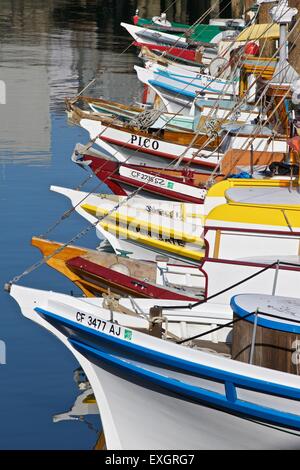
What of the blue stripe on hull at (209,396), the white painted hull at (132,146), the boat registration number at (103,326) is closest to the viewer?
the blue stripe on hull at (209,396)

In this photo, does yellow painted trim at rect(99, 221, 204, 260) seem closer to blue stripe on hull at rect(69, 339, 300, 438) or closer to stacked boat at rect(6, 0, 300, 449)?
stacked boat at rect(6, 0, 300, 449)

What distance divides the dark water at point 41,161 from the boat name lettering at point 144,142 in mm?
1253

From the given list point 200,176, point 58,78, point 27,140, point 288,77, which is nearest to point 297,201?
point 200,176

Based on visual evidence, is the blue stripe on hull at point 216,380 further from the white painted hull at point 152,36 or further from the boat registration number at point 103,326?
the white painted hull at point 152,36

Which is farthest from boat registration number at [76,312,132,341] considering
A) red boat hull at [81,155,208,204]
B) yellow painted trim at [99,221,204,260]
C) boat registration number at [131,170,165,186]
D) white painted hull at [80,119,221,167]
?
white painted hull at [80,119,221,167]

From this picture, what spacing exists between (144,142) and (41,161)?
4.65 meters

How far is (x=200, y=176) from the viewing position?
818 inches

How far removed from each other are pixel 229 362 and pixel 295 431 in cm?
92

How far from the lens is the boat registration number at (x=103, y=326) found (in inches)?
448

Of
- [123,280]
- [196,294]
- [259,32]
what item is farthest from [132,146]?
[196,294]

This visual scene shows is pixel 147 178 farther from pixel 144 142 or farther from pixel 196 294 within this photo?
pixel 196 294

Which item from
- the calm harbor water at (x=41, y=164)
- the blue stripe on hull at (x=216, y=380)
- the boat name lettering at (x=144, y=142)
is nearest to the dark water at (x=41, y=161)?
the calm harbor water at (x=41, y=164)

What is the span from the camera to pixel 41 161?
27938 mm

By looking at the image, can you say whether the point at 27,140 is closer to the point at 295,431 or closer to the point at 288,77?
the point at 288,77
